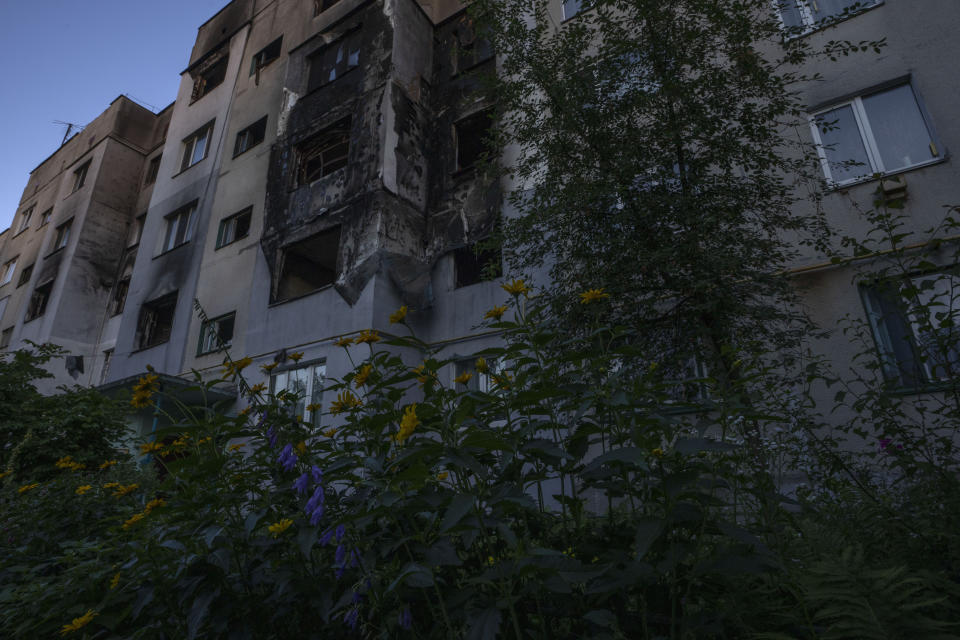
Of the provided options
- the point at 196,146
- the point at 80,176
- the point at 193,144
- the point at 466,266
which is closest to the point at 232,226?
the point at 196,146

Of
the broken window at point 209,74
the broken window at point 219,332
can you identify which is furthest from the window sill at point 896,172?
the broken window at point 209,74

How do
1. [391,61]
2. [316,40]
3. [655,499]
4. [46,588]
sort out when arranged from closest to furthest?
[655,499], [46,588], [391,61], [316,40]

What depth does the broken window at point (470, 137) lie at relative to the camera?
11680mm

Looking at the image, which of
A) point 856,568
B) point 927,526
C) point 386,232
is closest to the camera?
point 856,568

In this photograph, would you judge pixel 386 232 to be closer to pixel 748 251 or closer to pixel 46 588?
pixel 748 251

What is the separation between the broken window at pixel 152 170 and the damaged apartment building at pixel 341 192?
112cm

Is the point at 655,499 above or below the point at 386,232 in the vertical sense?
below

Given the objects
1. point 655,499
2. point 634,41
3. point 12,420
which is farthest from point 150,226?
point 655,499

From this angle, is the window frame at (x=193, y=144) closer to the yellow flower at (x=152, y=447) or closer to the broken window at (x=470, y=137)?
the broken window at (x=470, y=137)

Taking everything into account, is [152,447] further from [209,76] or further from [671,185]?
[209,76]

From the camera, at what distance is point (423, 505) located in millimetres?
1443

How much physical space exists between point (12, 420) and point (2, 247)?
2593 cm

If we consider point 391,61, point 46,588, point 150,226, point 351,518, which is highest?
point 391,61

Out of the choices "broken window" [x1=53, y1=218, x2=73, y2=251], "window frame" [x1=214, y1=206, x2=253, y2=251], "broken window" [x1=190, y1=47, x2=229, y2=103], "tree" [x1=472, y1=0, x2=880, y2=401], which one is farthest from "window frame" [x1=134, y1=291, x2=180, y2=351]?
"tree" [x1=472, y1=0, x2=880, y2=401]
